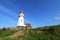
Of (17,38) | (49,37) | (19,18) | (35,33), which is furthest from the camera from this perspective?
(19,18)

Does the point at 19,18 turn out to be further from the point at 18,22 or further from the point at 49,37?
the point at 49,37

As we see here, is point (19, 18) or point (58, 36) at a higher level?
point (19, 18)

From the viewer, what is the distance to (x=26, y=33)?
25516 millimetres

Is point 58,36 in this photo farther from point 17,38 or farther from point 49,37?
point 17,38

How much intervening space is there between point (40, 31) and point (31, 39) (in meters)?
4.17

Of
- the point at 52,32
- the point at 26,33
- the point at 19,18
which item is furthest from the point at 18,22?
the point at 52,32

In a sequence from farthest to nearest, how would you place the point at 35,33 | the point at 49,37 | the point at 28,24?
the point at 28,24
the point at 35,33
the point at 49,37

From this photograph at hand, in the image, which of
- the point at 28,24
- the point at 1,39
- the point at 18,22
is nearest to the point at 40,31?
the point at 1,39

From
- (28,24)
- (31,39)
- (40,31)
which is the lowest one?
(31,39)

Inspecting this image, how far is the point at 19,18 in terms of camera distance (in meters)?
44.0

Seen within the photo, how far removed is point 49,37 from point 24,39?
14.1ft

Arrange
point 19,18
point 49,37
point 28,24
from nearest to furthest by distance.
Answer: point 49,37
point 28,24
point 19,18

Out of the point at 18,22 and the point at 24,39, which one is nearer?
the point at 24,39

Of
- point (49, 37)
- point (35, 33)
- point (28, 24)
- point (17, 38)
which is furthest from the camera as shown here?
point (28, 24)
